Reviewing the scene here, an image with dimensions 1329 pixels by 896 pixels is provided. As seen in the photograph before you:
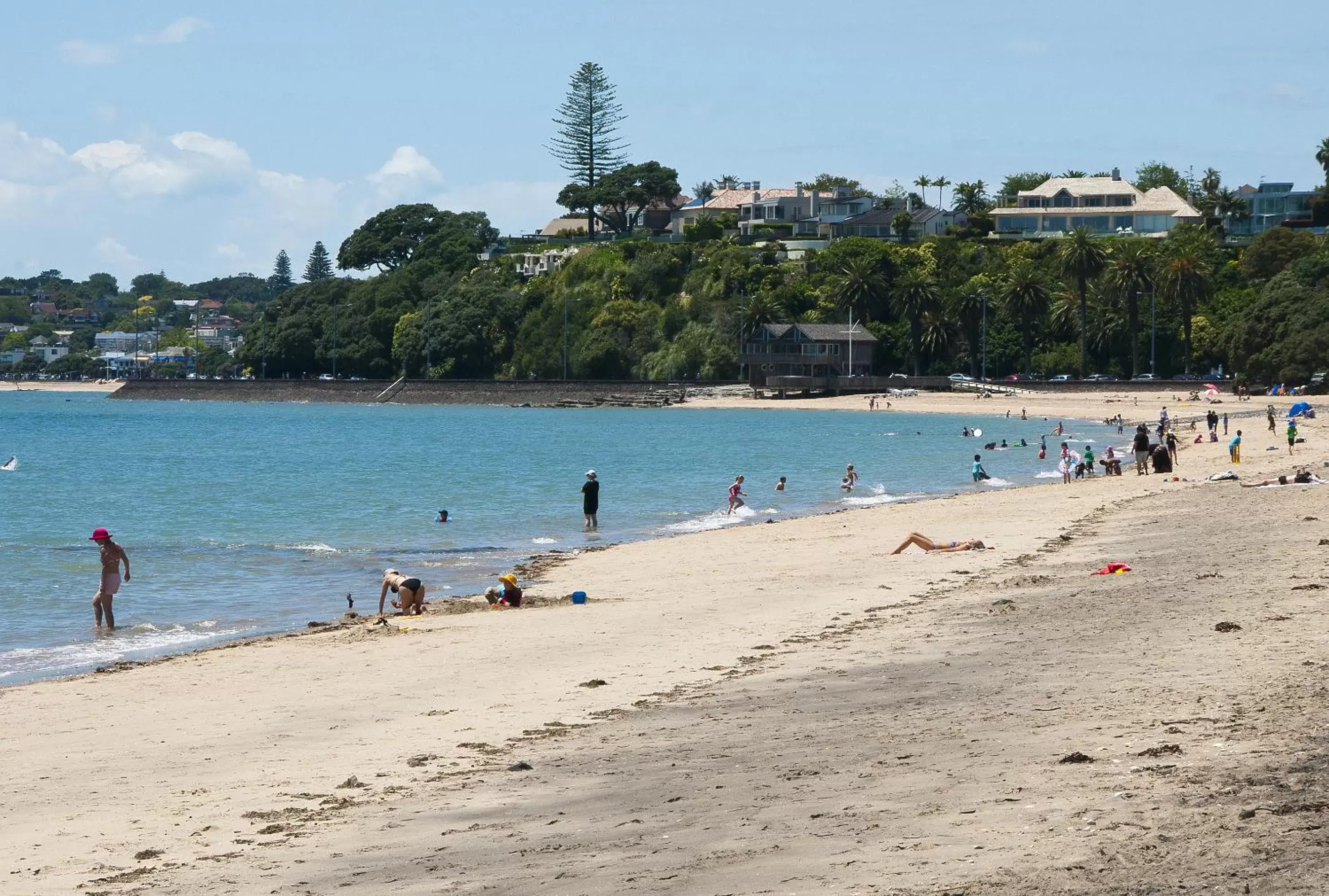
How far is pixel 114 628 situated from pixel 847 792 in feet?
46.9

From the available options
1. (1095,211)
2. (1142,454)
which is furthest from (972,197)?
(1142,454)

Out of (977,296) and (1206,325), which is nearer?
(1206,325)

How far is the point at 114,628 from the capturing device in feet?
65.3

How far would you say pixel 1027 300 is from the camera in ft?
396

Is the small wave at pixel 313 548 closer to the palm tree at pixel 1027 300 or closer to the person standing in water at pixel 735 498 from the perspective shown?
the person standing in water at pixel 735 498

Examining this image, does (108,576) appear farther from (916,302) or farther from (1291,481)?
(916,302)

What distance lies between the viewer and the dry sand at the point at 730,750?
22.9 ft

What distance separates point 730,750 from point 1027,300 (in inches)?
4539

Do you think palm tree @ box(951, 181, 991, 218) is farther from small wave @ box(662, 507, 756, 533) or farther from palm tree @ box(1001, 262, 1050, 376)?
small wave @ box(662, 507, 756, 533)

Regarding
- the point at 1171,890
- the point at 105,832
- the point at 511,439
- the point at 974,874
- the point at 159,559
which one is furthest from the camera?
the point at 511,439

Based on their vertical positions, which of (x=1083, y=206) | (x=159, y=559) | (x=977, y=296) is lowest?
(x=159, y=559)

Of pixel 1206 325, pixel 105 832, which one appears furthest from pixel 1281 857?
pixel 1206 325

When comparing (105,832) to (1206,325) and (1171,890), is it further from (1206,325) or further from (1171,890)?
(1206,325)

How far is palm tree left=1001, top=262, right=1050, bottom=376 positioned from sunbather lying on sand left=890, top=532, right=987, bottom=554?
9944 centimetres
